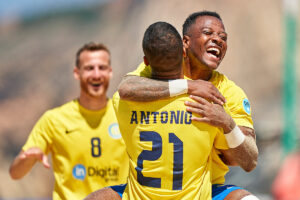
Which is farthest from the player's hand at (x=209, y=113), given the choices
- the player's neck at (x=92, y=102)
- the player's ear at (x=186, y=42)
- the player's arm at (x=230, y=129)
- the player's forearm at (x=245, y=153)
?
the player's neck at (x=92, y=102)

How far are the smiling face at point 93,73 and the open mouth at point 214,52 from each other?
1.82m

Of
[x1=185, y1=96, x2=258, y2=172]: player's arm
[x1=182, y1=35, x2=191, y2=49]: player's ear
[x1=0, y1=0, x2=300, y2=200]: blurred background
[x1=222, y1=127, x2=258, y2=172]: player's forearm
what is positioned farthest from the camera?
[x1=0, y1=0, x2=300, y2=200]: blurred background

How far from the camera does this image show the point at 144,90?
283cm

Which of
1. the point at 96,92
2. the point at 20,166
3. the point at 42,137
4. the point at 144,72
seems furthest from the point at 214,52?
the point at 20,166

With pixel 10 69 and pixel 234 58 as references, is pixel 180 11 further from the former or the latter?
pixel 10 69

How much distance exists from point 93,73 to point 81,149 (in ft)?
2.47

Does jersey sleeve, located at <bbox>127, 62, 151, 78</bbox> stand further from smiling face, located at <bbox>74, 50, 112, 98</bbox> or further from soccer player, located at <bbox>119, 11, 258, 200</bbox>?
smiling face, located at <bbox>74, 50, 112, 98</bbox>

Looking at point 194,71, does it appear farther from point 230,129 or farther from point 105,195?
point 105,195

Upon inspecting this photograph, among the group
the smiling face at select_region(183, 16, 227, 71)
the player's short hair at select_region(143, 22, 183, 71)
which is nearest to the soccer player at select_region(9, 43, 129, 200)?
the smiling face at select_region(183, 16, 227, 71)

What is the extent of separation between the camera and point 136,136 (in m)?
2.92

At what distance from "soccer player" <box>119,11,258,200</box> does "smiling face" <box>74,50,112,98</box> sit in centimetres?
159

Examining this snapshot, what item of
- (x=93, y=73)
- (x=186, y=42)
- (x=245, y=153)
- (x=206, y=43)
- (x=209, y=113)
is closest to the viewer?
(x=209, y=113)

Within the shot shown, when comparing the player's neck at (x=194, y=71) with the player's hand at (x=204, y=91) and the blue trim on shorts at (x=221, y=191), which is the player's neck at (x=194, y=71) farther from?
the blue trim on shorts at (x=221, y=191)

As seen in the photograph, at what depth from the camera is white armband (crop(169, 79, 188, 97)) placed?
111 inches
